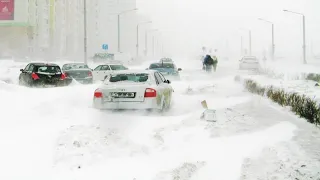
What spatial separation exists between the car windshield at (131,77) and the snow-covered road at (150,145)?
0.89m

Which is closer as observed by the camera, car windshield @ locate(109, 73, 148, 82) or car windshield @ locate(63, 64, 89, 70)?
car windshield @ locate(109, 73, 148, 82)

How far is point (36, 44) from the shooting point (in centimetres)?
5678

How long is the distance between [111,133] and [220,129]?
2.31m

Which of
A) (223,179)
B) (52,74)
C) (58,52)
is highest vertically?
(58,52)

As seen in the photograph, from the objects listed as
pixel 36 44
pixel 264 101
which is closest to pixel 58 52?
pixel 36 44

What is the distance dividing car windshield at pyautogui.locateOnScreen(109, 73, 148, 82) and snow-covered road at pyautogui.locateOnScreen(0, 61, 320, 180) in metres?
0.89

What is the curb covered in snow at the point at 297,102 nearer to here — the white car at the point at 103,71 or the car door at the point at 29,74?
the car door at the point at 29,74

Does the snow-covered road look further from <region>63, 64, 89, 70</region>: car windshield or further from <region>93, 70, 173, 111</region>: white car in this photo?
<region>63, 64, 89, 70</region>: car windshield

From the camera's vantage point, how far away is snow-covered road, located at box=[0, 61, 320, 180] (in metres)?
5.92

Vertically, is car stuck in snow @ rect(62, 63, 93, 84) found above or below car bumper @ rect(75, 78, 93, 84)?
above

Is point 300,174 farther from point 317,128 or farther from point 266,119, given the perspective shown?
point 266,119

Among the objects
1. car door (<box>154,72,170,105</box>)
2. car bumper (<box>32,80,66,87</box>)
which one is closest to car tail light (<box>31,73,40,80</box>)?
car bumper (<box>32,80,66,87</box>)

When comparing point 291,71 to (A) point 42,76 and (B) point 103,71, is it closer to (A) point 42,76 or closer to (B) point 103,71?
(B) point 103,71

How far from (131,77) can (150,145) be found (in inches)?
134
